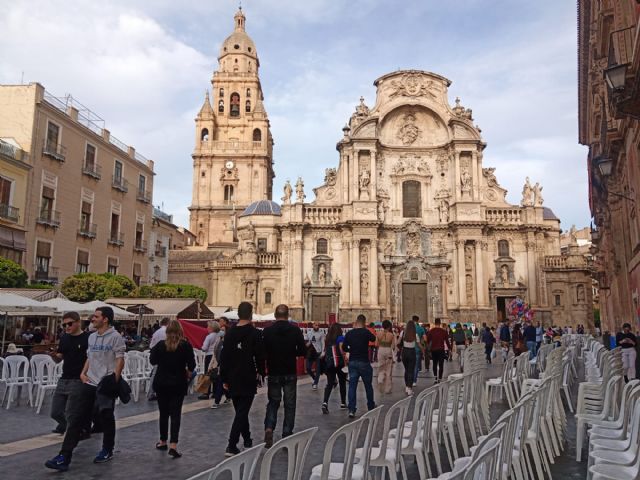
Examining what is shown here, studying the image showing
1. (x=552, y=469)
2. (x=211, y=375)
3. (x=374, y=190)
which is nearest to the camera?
(x=552, y=469)

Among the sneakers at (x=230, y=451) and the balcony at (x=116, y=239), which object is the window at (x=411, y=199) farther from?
the sneakers at (x=230, y=451)

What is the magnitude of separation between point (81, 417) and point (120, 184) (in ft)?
90.7

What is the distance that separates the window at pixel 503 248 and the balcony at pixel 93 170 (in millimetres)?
27588

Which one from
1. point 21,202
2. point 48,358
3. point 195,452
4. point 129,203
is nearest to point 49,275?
point 21,202

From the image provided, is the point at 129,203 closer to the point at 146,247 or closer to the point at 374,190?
the point at 146,247

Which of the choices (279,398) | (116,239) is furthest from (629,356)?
(116,239)

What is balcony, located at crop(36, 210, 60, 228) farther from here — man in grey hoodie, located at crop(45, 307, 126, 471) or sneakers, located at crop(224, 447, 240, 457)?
sneakers, located at crop(224, 447, 240, 457)

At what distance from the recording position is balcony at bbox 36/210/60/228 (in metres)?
25.9

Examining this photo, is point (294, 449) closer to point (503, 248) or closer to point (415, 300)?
point (415, 300)

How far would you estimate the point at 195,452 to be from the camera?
7301 millimetres

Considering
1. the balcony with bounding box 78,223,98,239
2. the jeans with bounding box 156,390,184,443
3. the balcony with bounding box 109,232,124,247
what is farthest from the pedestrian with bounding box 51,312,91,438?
the balcony with bounding box 109,232,124,247

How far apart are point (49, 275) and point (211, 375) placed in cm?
1915

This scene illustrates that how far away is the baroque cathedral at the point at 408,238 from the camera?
3947 centimetres

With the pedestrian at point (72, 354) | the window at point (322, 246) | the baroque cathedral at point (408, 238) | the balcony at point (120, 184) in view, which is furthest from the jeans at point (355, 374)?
the window at point (322, 246)
